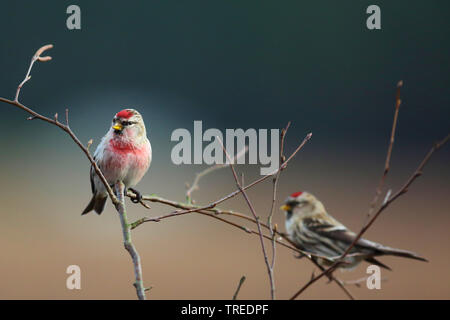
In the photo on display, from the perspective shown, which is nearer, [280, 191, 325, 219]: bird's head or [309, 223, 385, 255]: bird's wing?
[309, 223, 385, 255]: bird's wing

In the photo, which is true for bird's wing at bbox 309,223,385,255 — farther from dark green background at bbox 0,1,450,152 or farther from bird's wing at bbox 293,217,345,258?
dark green background at bbox 0,1,450,152

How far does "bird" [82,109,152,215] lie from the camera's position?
1.30m

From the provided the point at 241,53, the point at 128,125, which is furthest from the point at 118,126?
the point at 241,53

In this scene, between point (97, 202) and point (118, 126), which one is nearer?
point (118, 126)

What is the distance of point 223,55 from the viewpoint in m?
Answer: 7.45

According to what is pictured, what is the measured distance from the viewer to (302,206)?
2215 mm

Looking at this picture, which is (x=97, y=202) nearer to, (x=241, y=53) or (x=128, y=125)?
(x=128, y=125)

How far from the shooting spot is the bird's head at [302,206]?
219 cm

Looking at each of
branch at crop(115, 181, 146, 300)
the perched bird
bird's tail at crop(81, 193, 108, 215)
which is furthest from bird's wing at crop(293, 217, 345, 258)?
branch at crop(115, 181, 146, 300)

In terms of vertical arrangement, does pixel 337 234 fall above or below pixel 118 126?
below

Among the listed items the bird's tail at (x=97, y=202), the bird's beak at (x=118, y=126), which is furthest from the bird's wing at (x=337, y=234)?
the bird's beak at (x=118, y=126)

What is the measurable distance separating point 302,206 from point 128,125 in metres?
1.08
